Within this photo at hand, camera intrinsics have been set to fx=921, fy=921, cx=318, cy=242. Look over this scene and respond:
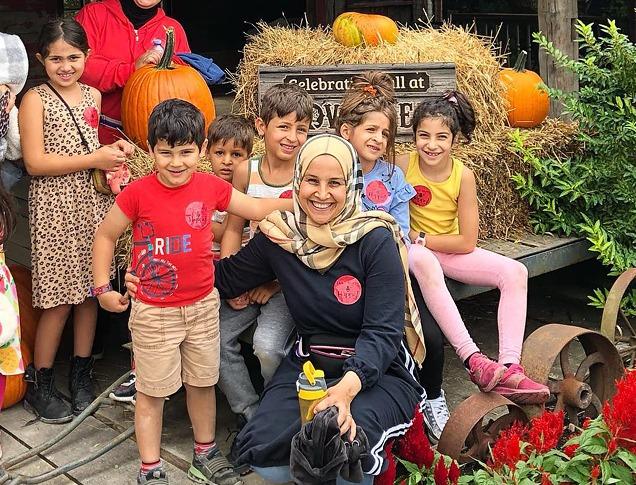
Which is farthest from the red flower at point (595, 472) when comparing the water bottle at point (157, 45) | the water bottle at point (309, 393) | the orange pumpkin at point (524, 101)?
the orange pumpkin at point (524, 101)

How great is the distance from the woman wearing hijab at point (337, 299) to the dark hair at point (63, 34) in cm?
121

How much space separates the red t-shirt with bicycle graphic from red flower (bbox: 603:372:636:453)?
1.49 m

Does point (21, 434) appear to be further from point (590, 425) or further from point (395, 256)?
point (590, 425)

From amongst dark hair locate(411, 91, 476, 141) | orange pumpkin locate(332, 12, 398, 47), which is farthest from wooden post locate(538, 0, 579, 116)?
dark hair locate(411, 91, 476, 141)

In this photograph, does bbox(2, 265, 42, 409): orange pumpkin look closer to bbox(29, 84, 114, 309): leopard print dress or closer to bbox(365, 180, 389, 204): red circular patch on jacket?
bbox(29, 84, 114, 309): leopard print dress

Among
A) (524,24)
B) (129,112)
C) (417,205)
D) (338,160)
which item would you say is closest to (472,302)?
(417,205)

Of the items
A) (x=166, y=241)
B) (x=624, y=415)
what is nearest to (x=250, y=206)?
(x=166, y=241)

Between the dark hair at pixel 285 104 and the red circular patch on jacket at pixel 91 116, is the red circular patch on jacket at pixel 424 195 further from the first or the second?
the red circular patch on jacket at pixel 91 116

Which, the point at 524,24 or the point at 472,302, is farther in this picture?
the point at 524,24

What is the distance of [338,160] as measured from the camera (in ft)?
10.2

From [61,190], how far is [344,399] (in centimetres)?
175

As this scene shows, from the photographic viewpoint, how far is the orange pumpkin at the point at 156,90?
4352mm

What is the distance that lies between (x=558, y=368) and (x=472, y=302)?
1.11 metres

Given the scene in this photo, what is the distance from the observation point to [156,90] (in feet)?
14.3
